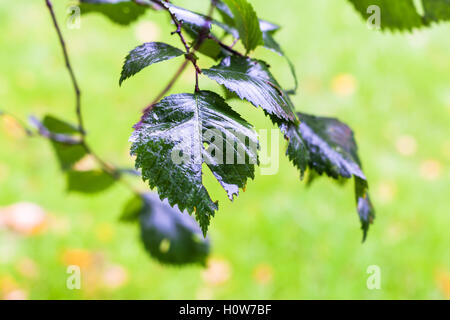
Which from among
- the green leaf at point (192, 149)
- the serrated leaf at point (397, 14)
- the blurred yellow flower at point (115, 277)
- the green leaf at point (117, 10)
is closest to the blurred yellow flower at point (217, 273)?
the blurred yellow flower at point (115, 277)

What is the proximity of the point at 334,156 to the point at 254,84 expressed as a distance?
0.51 ft

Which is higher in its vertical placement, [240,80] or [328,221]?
[240,80]

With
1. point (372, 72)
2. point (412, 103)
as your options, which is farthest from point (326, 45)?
point (412, 103)

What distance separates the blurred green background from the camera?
1.68m

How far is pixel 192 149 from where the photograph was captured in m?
0.43

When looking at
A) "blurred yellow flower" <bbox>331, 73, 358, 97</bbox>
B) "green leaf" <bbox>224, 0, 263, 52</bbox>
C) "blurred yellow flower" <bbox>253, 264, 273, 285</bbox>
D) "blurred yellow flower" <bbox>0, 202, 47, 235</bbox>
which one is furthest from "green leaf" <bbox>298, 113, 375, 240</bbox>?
"blurred yellow flower" <bbox>331, 73, 358, 97</bbox>

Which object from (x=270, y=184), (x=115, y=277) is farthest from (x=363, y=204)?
(x=270, y=184)

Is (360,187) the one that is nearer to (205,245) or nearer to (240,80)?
(240,80)

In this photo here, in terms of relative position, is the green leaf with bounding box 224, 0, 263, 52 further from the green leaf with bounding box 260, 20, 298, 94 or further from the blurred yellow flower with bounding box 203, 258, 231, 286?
the blurred yellow flower with bounding box 203, 258, 231, 286

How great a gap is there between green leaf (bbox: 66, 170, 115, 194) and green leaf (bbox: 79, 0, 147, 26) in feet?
1.27

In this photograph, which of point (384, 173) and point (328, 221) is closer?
point (328, 221)

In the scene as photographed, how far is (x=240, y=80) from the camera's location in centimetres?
46

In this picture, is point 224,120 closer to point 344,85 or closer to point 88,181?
point 88,181
